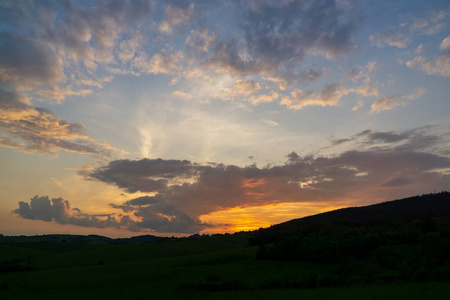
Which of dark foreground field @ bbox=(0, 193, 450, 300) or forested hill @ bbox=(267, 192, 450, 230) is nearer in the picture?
dark foreground field @ bbox=(0, 193, 450, 300)

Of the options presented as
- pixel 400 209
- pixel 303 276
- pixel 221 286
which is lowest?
pixel 221 286

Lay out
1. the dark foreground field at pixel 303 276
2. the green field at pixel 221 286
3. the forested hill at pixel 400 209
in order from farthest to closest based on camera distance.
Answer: the forested hill at pixel 400 209 → the dark foreground field at pixel 303 276 → the green field at pixel 221 286

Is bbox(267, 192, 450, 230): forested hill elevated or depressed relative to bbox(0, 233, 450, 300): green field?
elevated

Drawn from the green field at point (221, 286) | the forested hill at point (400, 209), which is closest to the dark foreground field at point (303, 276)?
the green field at point (221, 286)

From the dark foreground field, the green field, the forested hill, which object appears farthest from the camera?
the forested hill

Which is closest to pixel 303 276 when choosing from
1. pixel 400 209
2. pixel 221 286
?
pixel 221 286

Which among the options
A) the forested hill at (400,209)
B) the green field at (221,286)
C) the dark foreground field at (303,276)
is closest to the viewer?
the green field at (221,286)

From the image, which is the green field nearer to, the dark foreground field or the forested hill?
the dark foreground field

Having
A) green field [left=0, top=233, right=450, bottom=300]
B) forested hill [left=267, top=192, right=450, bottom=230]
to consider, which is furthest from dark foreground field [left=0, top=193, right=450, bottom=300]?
forested hill [left=267, top=192, right=450, bottom=230]

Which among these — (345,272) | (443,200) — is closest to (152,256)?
(345,272)

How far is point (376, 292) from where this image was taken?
35000 mm

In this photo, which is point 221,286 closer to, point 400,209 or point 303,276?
point 303,276

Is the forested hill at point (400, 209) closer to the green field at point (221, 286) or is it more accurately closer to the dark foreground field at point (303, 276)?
the dark foreground field at point (303, 276)

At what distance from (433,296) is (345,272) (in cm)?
2567
